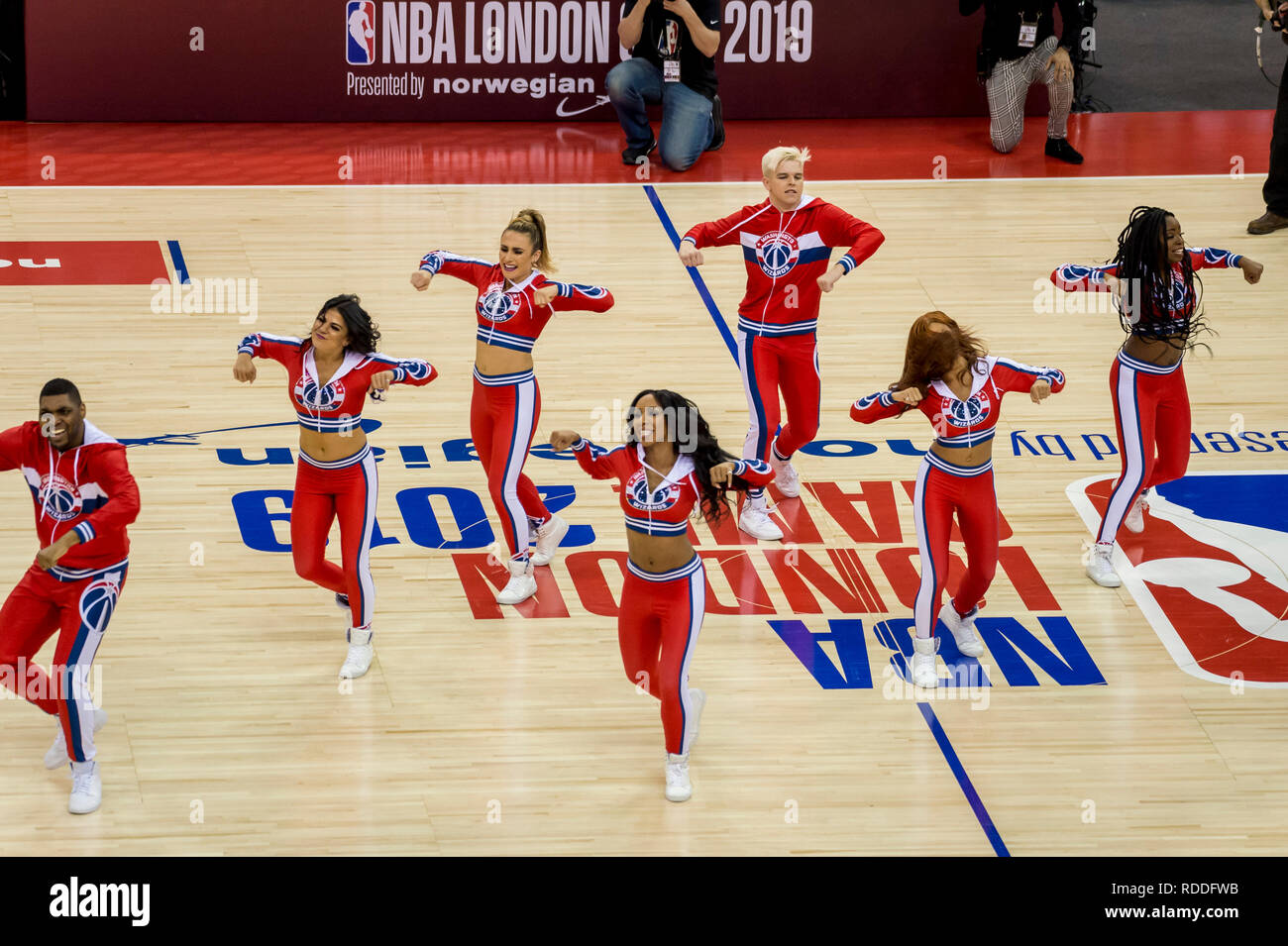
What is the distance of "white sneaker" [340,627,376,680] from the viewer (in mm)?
7402

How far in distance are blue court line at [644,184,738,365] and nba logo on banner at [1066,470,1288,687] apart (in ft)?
8.59

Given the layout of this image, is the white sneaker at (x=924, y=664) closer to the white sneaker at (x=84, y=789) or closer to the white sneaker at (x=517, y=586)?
the white sneaker at (x=517, y=586)

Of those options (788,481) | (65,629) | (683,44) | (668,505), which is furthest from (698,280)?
(65,629)

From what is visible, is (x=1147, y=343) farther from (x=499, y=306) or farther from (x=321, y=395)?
(x=321, y=395)

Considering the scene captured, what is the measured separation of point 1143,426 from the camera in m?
8.09

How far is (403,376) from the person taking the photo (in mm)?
7113

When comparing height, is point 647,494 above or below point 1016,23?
below

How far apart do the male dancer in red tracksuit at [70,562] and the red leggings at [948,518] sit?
3.30 metres

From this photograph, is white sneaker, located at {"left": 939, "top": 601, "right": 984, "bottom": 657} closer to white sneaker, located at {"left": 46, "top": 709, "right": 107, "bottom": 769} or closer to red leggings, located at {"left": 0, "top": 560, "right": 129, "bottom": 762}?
red leggings, located at {"left": 0, "top": 560, "right": 129, "bottom": 762}

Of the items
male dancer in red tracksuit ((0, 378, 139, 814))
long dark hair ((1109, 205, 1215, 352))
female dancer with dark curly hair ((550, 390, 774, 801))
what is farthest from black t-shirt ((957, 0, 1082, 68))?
male dancer in red tracksuit ((0, 378, 139, 814))

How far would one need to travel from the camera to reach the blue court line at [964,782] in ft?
21.2

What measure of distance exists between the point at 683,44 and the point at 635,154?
0.98 metres

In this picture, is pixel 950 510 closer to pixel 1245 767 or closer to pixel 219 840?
pixel 1245 767

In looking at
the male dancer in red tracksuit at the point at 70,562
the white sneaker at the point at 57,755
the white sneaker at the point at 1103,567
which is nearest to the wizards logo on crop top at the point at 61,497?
the male dancer in red tracksuit at the point at 70,562
